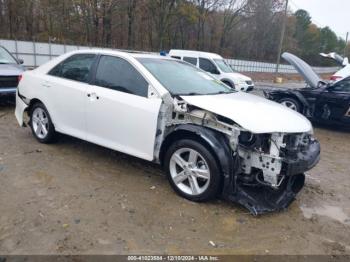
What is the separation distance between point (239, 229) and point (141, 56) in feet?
8.63

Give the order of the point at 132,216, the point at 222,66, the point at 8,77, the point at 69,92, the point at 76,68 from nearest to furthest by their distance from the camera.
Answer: the point at 132,216
the point at 69,92
the point at 76,68
the point at 8,77
the point at 222,66

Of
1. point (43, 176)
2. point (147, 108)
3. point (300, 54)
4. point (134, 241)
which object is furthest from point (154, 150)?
point (300, 54)

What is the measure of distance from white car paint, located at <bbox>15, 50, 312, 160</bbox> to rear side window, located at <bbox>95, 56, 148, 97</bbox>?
0.21 ft

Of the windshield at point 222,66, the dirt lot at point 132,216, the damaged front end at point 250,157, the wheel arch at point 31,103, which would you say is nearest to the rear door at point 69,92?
the wheel arch at point 31,103

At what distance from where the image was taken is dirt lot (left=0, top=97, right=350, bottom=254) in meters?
3.12

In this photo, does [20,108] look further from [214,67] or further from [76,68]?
[214,67]

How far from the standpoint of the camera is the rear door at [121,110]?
4.10m

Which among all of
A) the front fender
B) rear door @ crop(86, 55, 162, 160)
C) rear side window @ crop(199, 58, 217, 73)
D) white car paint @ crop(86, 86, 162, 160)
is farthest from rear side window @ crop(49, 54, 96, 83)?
rear side window @ crop(199, 58, 217, 73)

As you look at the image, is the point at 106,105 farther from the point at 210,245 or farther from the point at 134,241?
the point at 210,245

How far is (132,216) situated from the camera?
11.7ft

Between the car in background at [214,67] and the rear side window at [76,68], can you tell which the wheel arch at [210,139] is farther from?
the car in background at [214,67]

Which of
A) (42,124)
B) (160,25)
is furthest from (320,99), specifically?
(160,25)

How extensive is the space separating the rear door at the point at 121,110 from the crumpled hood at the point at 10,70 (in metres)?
4.50

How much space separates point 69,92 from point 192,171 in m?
2.24
